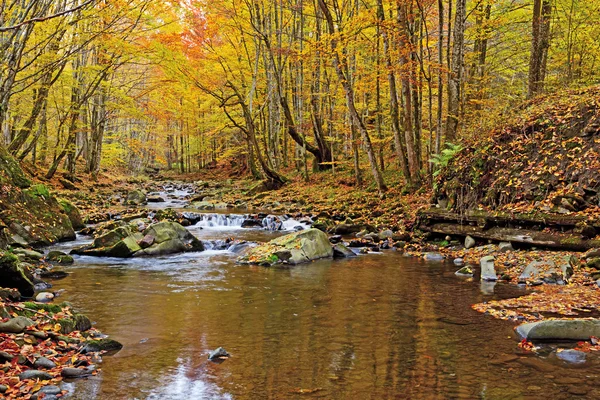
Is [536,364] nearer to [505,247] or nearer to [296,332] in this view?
[296,332]

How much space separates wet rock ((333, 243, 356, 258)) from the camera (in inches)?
424

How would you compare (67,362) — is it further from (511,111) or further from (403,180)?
(403,180)

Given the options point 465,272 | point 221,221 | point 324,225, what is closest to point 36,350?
point 465,272

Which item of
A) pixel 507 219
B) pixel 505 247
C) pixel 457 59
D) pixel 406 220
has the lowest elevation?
pixel 505 247

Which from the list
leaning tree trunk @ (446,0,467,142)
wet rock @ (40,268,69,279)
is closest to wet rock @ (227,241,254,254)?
wet rock @ (40,268,69,279)

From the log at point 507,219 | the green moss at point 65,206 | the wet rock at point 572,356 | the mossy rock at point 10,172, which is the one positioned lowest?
the wet rock at point 572,356

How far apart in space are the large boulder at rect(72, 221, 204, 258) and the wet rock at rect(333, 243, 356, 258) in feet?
11.7

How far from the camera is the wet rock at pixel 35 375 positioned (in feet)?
12.8

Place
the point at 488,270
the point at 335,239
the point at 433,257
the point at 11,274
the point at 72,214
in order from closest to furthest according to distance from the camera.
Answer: the point at 11,274, the point at 488,270, the point at 433,257, the point at 335,239, the point at 72,214

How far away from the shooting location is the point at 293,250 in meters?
10.4

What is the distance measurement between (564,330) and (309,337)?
2816 mm

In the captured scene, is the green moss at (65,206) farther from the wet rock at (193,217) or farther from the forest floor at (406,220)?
the wet rock at (193,217)

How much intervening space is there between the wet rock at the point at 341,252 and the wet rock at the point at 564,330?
5883 millimetres

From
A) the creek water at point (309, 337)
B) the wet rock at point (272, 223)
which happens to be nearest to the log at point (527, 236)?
the creek water at point (309, 337)
